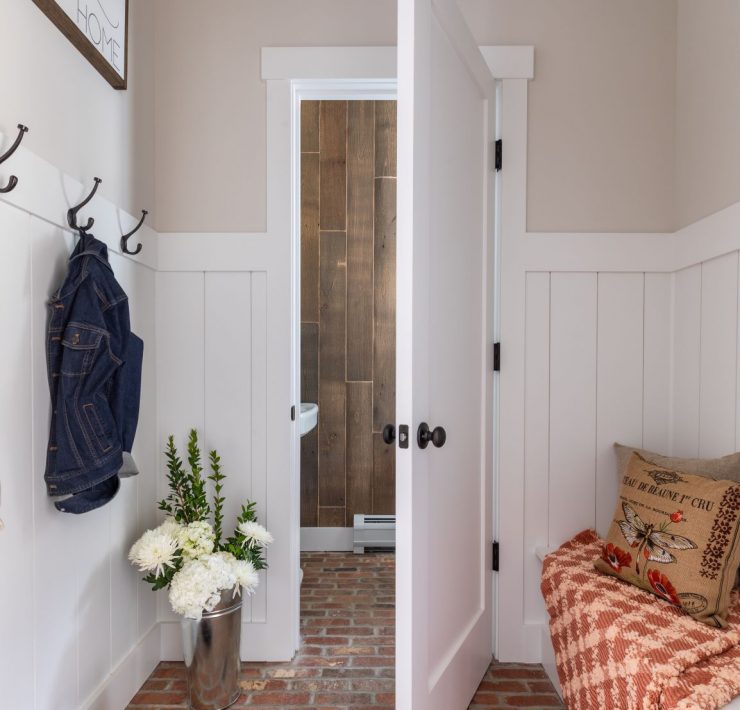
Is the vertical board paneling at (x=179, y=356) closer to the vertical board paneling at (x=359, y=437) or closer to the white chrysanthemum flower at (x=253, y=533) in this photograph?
the white chrysanthemum flower at (x=253, y=533)

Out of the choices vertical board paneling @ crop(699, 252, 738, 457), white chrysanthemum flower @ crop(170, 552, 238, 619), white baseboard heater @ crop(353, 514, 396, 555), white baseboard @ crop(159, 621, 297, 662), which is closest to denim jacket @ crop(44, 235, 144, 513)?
white chrysanthemum flower @ crop(170, 552, 238, 619)

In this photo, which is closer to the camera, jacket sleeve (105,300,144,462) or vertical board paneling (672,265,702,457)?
jacket sleeve (105,300,144,462)

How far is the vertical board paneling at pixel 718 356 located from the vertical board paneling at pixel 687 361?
0.10 ft

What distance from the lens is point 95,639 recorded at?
1669 mm

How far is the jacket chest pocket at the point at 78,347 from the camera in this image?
1.40 metres

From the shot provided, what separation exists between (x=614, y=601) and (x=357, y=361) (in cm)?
201

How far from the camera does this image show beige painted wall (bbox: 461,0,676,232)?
2109mm

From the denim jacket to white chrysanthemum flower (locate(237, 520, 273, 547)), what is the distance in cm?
50

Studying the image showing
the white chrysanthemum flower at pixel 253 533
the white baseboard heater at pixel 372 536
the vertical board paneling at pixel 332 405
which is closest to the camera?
the white chrysanthemum flower at pixel 253 533

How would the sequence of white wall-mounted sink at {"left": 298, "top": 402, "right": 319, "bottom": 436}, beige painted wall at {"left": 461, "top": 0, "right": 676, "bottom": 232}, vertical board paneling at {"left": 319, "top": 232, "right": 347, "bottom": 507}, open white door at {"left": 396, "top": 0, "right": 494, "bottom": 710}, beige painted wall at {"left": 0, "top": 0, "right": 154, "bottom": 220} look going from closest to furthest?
beige painted wall at {"left": 0, "top": 0, "right": 154, "bottom": 220} → open white door at {"left": 396, "top": 0, "right": 494, "bottom": 710} → beige painted wall at {"left": 461, "top": 0, "right": 676, "bottom": 232} → white wall-mounted sink at {"left": 298, "top": 402, "right": 319, "bottom": 436} → vertical board paneling at {"left": 319, "top": 232, "right": 347, "bottom": 507}

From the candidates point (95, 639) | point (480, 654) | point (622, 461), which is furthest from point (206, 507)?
point (622, 461)

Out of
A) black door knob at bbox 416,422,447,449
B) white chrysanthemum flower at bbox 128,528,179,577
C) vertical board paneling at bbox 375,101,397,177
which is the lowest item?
white chrysanthemum flower at bbox 128,528,179,577

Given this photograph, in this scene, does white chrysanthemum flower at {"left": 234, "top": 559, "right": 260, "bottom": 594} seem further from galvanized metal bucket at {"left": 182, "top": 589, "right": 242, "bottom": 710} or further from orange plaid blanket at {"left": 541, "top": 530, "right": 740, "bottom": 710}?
orange plaid blanket at {"left": 541, "top": 530, "right": 740, "bottom": 710}

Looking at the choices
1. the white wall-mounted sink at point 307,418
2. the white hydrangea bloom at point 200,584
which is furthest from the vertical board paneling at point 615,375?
the white hydrangea bloom at point 200,584
